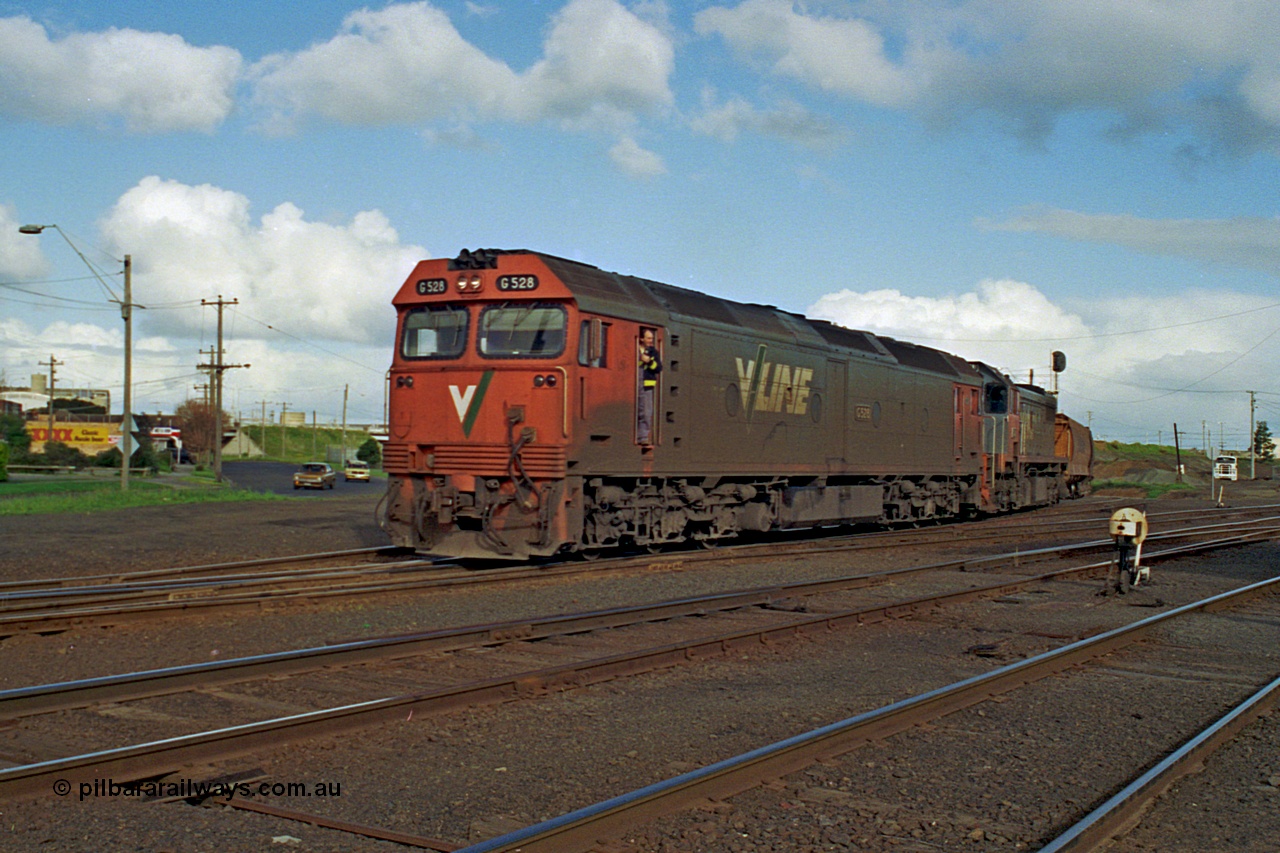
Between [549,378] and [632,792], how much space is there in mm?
9539

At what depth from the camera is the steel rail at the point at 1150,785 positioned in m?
4.68

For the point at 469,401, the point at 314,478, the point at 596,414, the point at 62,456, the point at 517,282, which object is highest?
the point at 517,282

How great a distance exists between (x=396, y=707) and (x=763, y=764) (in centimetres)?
234

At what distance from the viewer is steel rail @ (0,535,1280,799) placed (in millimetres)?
5199

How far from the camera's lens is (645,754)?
6.09 m

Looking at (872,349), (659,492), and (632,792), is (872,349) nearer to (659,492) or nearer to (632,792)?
(659,492)

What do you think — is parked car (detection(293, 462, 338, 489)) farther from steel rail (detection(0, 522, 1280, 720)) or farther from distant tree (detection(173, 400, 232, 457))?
distant tree (detection(173, 400, 232, 457))

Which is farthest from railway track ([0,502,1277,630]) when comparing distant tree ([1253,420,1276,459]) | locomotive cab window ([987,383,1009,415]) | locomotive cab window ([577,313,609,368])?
distant tree ([1253,420,1276,459])

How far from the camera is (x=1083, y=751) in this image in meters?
6.40

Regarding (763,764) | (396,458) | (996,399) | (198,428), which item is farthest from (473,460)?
(198,428)

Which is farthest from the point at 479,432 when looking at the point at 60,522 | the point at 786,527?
the point at 60,522

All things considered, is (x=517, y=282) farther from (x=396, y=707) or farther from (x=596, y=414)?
(x=396, y=707)

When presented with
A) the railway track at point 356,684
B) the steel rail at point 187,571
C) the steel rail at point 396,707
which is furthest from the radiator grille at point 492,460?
the steel rail at point 396,707

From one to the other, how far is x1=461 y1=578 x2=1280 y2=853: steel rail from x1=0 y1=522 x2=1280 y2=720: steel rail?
283 centimetres
